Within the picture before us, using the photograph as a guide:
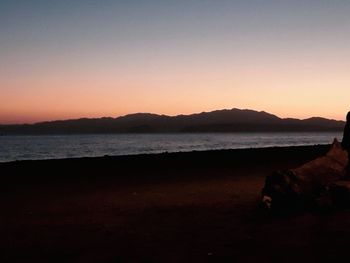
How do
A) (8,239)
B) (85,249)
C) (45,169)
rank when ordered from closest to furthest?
(85,249) → (8,239) → (45,169)

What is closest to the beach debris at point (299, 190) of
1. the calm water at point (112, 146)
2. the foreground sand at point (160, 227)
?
the foreground sand at point (160, 227)

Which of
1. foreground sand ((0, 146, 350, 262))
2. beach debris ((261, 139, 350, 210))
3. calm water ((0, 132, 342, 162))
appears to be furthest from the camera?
calm water ((0, 132, 342, 162))

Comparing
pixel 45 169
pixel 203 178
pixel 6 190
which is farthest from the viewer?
pixel 45 169

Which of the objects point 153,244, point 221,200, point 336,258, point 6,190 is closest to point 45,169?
point 6,190

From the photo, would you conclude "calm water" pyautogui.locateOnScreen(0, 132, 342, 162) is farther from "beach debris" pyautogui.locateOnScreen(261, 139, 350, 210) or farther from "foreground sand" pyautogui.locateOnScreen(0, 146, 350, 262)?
"beach debris" pyautogui.locateOnScreen(261, 139, 350, 210)

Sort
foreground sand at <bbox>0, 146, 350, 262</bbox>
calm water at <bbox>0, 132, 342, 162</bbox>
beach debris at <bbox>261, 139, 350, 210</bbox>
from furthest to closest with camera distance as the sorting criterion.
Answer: calm water at <bbox>0, 132, 342, 162</bbox>, beach debris at <bbox>261, 139, 350, 210</bbox>, foreground sand at <bbox>0, 146, 350, 262</bbox>

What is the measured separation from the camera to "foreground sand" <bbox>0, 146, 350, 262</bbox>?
21.7 ft

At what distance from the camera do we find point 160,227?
841 cm

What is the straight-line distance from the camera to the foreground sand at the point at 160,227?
21.7 feet

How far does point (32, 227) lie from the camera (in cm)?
867

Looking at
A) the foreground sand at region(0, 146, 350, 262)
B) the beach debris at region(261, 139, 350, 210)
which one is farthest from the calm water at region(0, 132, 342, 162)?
the beach debris at region(261, 139, 350, 210)

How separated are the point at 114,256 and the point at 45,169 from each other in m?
16.1

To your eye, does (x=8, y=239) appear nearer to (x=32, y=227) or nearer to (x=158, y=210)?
(x=32, y=227)

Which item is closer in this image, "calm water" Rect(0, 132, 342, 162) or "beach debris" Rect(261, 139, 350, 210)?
"beach debris" Rect(261, 139, 350, 210)
